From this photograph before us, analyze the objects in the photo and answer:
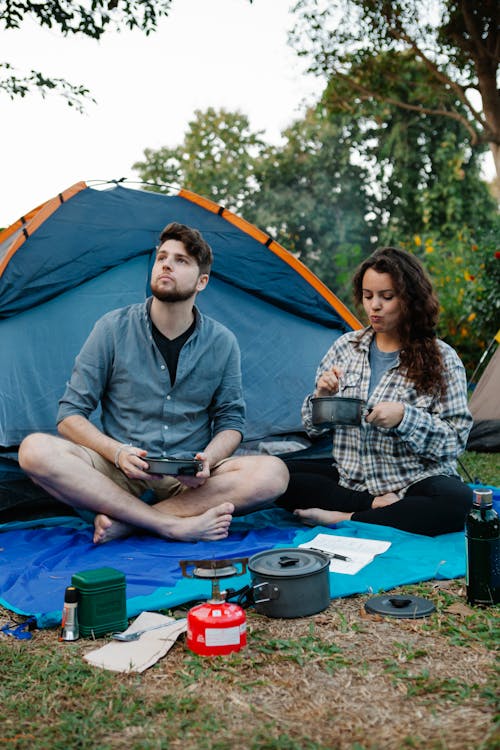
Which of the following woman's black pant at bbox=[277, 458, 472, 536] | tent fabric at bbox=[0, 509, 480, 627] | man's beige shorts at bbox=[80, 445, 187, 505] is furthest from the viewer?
man's beige shorts at bbox=[80, 445, 187, 505]

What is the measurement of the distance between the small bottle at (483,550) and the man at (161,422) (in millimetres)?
1010

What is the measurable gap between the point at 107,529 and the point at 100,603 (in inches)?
32.1

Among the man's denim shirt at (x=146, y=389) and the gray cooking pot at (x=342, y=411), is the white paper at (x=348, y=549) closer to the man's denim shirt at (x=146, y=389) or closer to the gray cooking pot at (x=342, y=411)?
the gray cooking pot at (x=342, y=411)

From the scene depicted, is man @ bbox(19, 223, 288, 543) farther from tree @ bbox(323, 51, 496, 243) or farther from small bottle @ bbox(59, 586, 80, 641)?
tree @ bbox(323, 51, 496, 243)

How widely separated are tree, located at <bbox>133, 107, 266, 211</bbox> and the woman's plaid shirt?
1654 cm

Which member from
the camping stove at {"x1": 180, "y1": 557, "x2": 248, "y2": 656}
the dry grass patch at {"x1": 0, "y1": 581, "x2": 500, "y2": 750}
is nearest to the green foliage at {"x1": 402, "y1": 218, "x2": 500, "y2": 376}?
the dry grass patch at {"x1": 0, "y1": 581, "x2": 500, "y2": 750}

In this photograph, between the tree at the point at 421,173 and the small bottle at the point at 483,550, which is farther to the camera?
the tree at the point at 421,173

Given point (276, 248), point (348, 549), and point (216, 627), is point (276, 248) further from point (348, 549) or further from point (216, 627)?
point (216, 627)

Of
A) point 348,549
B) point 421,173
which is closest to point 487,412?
point 348,549

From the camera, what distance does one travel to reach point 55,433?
10.7ft

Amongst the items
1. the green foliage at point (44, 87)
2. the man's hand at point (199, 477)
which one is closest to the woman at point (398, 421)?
the man's hand at point (199, 477)

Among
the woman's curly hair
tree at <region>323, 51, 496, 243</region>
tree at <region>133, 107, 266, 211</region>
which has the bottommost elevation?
the woman's curly hair

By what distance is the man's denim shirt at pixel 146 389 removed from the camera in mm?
2861

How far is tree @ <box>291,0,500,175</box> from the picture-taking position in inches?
306
